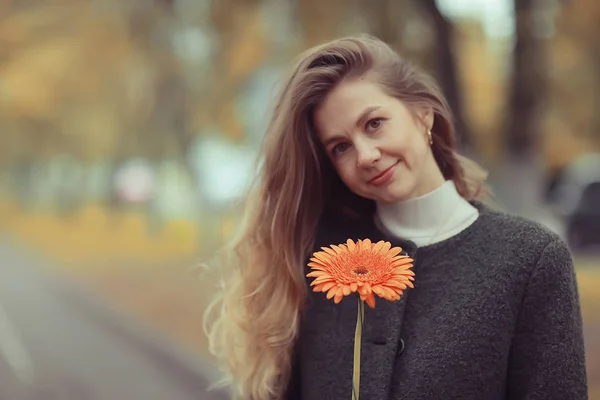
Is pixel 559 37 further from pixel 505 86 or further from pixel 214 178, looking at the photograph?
pixel 214 178

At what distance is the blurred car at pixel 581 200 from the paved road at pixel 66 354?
4.11ft

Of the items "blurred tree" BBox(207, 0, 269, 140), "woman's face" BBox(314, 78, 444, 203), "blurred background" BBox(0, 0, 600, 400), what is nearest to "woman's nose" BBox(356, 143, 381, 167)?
"woman's face" BBox(314, 78, 444, 203)

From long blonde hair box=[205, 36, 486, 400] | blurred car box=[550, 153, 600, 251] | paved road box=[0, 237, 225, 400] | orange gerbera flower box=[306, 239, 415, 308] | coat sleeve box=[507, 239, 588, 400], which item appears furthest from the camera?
blurred car box=[550, 153, 600, 251]

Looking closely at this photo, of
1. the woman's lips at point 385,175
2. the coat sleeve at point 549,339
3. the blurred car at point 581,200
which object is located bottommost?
the blurred car at point 581,200

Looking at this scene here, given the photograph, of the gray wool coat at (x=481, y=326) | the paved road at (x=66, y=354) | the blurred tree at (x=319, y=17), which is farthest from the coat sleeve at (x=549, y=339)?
the blurred tree at (x=319, y=17)

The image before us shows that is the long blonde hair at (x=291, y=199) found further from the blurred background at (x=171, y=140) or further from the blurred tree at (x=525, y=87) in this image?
the blurred tree at (x=525, y=87)

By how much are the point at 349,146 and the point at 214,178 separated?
1.64m

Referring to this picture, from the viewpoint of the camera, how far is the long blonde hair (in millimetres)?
742

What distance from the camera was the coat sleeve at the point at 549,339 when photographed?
638 millimetres

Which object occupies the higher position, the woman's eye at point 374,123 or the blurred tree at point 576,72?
the woman's eye at point 374,123

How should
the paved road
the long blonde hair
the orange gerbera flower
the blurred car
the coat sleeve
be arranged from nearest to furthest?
the orange gerbera flower < the coat sleeve < the long blonde hair < the paved road < the blurred car

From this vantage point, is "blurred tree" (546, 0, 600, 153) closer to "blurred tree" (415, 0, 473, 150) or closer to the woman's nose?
"blurred tree" (415, 0, 473, 150)

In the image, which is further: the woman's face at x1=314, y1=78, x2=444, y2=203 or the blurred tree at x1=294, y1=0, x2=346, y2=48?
the blurred tree at x1=294, y1=0, x2=346, y2=48

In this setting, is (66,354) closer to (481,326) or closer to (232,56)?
(232,56)
